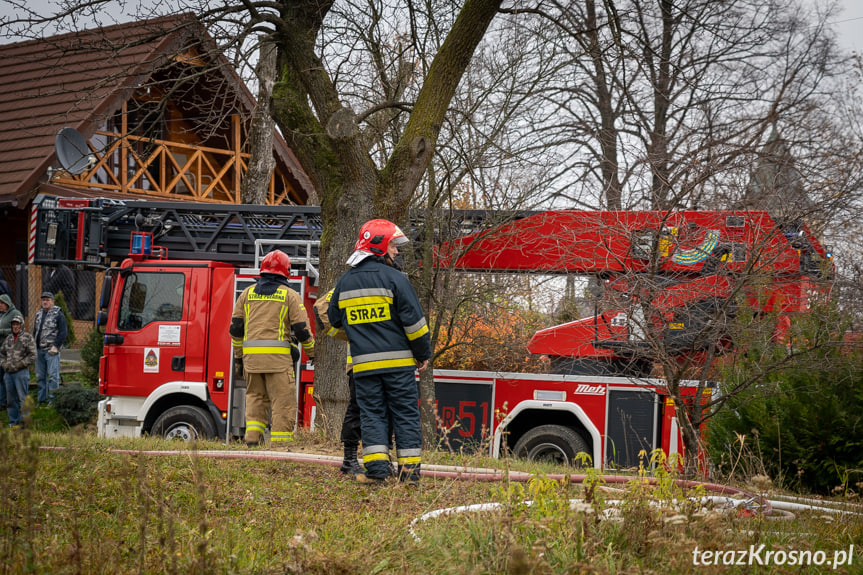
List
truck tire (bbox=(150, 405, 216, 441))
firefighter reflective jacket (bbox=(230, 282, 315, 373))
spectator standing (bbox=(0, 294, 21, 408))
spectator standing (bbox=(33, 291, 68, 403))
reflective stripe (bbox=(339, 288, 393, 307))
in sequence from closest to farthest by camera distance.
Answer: reflective stripe (bbox=(339, 288, 393, 307)) < firefighter reflective jacket (bbox=(230, 282, 315, 373)) < truck tire (bbox=(150, 405, 216, 441)) < spectator standing (bbox=(0, 294, 21, 408)) < spectator standing (bbox=(33, 291, 68, 403))

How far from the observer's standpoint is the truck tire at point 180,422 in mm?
9031

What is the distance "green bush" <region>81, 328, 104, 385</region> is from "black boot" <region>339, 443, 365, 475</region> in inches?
343

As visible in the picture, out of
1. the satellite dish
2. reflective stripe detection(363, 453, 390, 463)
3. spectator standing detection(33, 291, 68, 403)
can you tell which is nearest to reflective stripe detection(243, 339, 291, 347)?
reflective stripe detection(363, 453, 390, 463)

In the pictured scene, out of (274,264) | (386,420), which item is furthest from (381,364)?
(274,264)

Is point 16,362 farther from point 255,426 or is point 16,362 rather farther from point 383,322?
point 383,322

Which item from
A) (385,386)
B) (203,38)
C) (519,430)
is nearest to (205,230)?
(203,38)

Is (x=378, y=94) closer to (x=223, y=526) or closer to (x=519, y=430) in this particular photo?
(x=519, y=430)

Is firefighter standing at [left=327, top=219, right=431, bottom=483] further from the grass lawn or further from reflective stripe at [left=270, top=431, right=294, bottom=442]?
reflective stripe at [left=270, top=431, right=294, bottom=442]

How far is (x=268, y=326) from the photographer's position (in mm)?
7664

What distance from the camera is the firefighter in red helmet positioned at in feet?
25.1

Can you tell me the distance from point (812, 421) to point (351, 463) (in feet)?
12.6

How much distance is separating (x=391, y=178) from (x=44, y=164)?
9166 millimetres

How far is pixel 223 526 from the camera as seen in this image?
383 centimetres

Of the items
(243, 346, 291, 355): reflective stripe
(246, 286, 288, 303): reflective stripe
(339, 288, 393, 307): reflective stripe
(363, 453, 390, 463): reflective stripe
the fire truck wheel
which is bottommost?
the fire truck wheel
